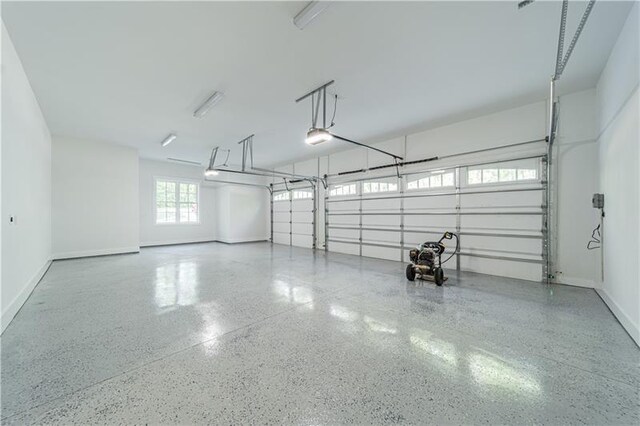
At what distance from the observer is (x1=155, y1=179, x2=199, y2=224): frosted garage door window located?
982 centimetres

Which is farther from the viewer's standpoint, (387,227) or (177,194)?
(177,194)

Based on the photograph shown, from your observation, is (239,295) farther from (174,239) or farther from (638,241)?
(174,239)

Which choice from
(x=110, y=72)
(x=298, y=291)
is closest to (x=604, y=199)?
(x=298, y=291)

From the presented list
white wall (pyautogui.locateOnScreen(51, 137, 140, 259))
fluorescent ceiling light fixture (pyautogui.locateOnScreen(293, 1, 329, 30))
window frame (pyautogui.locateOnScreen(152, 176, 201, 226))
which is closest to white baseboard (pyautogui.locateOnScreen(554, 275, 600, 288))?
fluorescent ceiling light fixture (pyautogui.locateOnScreen(293, 1, 329, 30))

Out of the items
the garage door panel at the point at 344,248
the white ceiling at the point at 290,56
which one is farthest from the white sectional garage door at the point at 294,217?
the white ceiling at the point at 290,56

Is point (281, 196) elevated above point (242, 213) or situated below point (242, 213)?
above

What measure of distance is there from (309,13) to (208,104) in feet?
9.39

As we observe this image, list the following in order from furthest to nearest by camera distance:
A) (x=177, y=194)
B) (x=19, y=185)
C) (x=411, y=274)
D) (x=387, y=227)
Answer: (x=177, y=194), (x=387, y=227), (x=411, y=274), (x=19, y=185)

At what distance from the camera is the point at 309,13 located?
2.42 m

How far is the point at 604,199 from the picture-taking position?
3.63 m

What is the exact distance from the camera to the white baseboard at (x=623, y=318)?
2.46 metres

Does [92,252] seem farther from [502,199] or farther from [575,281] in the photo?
[575,281]

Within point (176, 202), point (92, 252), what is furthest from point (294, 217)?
point (92, 252)

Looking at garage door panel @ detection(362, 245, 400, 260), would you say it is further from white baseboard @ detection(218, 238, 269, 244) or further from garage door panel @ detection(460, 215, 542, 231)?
white baseboard @ detection(218, 238, 269, 244)
